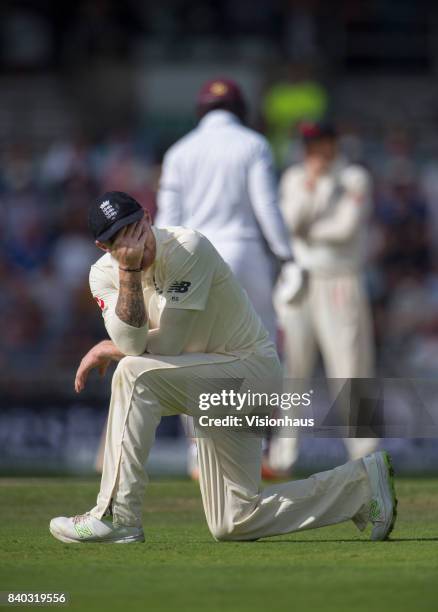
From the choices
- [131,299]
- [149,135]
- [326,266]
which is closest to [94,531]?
[131,299]

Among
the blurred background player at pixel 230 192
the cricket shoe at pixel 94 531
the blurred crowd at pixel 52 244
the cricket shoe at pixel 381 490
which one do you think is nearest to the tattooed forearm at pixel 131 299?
the cricket shoe at pixel 94 531

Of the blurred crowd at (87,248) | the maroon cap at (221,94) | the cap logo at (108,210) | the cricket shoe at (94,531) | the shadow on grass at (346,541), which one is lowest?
the blurred crowd at (87,248)

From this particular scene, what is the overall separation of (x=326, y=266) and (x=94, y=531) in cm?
467

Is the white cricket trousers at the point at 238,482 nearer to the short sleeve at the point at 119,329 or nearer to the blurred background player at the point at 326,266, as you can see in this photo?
the short sleeve at the point at 119,329

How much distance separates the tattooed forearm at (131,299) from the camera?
525 cm

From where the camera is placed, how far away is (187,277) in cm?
538

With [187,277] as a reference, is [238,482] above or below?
below

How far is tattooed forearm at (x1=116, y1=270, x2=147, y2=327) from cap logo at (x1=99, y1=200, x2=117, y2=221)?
200 millimetres

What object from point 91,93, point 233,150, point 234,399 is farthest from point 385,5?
point 234,399

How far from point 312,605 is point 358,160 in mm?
9694

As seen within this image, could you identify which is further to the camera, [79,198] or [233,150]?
[79,198]

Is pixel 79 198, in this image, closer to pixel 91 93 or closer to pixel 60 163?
pixel 60 163

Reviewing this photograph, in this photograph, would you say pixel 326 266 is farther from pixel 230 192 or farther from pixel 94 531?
pixel 94 531

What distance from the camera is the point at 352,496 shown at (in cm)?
553
